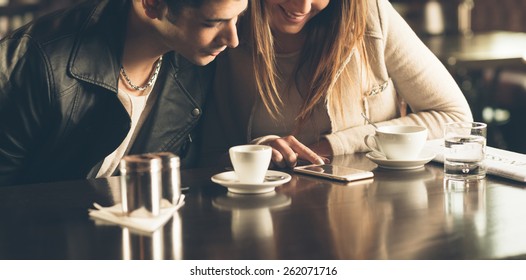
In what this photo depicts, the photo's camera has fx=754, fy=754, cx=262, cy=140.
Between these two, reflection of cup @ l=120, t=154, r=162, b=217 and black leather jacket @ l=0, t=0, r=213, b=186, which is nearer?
reflection of cup @ l=120, t=154, r=162, b=217

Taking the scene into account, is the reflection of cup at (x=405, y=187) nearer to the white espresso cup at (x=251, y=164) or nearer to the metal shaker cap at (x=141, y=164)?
the white espresso cup at (x=251, y=164)

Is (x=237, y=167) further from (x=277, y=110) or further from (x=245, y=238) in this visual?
(x=277, y=110)

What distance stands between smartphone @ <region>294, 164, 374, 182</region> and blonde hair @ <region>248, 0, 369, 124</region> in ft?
1.23

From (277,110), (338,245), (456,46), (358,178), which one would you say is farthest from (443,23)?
(338,245)

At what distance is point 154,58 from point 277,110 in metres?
0.34

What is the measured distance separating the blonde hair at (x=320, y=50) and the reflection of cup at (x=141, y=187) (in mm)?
734

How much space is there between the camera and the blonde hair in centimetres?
188

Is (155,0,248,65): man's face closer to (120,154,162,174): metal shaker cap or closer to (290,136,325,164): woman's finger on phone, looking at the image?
(290,136,325,164): woman's finger on phone

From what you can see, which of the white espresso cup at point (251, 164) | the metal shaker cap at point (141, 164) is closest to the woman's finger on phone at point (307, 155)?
the white espresso cup at point (251, 164)

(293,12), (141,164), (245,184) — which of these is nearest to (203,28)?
(293,12)

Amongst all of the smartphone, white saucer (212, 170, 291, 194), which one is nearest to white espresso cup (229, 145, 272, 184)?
white saucer (212, 170, 291, 194)

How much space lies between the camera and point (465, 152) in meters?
1.47

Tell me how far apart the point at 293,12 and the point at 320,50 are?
0.16 metres

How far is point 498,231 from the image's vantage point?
43.8 inches
